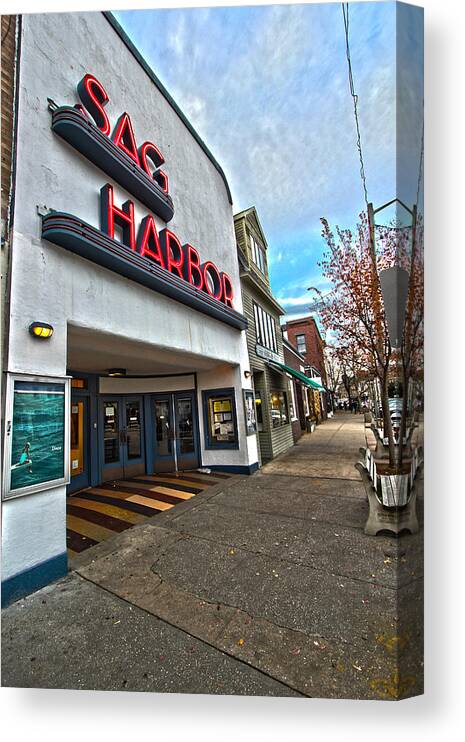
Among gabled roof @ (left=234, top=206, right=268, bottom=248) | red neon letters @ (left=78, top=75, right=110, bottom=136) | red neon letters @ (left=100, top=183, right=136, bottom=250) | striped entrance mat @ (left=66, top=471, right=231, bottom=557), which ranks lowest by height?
striped entrance mat @ (left=66, top=471, right=231, bottom=557)

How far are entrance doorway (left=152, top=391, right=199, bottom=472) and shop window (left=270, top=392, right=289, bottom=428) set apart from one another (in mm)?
3187

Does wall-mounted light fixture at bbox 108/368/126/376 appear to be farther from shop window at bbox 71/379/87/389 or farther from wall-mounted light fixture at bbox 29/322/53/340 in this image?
wall-mounted light fixture at bbox 29/322/53/340

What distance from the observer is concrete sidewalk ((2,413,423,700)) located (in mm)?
2051

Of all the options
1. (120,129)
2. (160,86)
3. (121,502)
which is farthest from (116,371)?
(160,86)

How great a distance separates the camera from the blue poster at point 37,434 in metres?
2.97

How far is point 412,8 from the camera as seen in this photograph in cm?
221

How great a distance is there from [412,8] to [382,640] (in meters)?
4.73

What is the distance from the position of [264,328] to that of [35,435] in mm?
9249

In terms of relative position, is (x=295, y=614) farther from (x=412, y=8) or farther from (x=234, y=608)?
(x=412, y=8)

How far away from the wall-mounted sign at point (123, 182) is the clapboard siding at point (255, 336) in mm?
3715

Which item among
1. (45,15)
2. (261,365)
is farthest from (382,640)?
(261,365)

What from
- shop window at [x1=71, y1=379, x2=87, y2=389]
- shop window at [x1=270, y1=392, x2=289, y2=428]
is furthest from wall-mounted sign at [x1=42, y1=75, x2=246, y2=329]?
shop window at [x1=270, y1=392, x2=289, y2=428]

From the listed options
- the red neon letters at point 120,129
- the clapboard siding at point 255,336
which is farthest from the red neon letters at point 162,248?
the clapboard siding at point 255,336

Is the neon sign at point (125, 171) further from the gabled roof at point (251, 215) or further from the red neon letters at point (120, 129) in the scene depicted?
the gabled roof at point (251, 215)
